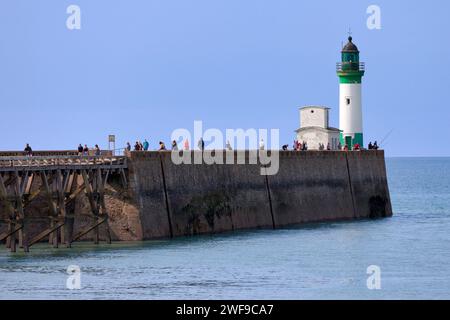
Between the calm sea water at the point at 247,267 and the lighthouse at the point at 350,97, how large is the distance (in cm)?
1477

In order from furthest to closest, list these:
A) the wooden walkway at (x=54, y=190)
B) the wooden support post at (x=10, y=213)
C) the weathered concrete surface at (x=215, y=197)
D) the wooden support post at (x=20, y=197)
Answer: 1. the weathered concrete surface at (x=215, y=197)
2. the wooden walkway at (x=54, y=190)
3. the wooden support post at (x=20, y=197)
4. the wooden support post at (x=10, y=213)

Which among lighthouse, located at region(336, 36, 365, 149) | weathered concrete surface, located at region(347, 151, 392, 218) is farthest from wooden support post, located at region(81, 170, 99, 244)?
lighthouse, located at region(336, 36, 365, 149)

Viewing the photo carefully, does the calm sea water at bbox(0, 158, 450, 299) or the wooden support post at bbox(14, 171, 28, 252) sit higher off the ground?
the wooden support post at bbox(14, 171, 28, 252)

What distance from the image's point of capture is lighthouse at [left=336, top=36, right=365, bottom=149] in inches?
2879

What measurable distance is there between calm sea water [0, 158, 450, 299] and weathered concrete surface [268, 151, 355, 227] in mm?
2393

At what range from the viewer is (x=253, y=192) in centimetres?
5866

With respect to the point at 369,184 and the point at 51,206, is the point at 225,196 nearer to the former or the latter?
the point at 51,206

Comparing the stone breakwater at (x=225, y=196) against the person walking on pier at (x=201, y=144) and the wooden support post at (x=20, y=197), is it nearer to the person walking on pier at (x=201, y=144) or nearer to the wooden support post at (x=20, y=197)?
the wooden support post at (x=20, y=197)

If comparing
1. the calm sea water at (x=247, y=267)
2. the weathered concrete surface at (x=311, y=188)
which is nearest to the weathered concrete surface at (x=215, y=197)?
the calm sea water at (x=247, y=267)

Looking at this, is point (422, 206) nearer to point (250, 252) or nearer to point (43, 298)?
point (250, 252)

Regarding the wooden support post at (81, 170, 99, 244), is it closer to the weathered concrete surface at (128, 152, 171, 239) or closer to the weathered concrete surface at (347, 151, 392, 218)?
the weathered concrete surface at (128, 152, 171, 239)

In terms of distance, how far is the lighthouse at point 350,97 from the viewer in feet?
240

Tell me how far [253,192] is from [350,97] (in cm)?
1612
